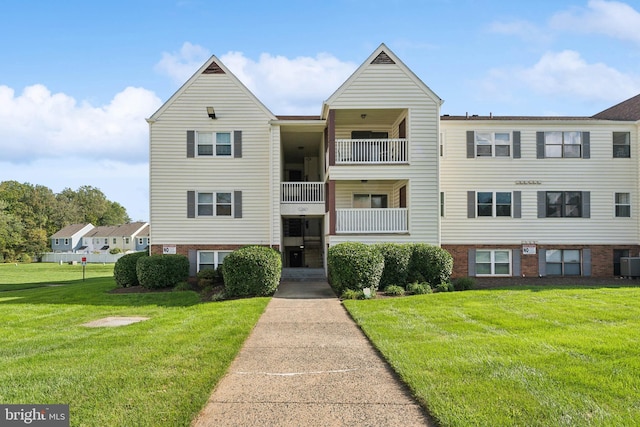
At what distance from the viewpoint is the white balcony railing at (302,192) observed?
20188 millimetres

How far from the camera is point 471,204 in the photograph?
793 inches

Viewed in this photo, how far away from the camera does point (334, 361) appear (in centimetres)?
747

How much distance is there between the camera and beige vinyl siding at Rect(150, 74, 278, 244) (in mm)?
19672

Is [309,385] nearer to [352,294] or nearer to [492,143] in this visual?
[352,294]

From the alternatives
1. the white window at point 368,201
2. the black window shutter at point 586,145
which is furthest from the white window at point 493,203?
the white window at point 368,201

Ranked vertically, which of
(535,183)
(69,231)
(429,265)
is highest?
(535,183)

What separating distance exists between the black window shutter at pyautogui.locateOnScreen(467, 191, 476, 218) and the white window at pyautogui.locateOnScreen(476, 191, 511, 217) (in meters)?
0.23

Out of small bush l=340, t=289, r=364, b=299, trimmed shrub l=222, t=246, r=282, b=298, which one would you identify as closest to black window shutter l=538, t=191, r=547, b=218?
small bush l=340, t=289, r=364, b=299

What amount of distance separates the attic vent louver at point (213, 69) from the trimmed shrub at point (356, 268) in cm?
999

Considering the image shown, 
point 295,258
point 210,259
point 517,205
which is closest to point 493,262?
point 517,205

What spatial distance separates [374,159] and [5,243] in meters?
68.7

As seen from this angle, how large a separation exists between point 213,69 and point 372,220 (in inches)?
381

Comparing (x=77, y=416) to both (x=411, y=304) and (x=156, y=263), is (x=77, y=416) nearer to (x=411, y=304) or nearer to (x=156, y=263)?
(x=411, y=304)

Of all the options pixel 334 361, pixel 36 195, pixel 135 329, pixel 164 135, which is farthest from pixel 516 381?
pixel 36 195
